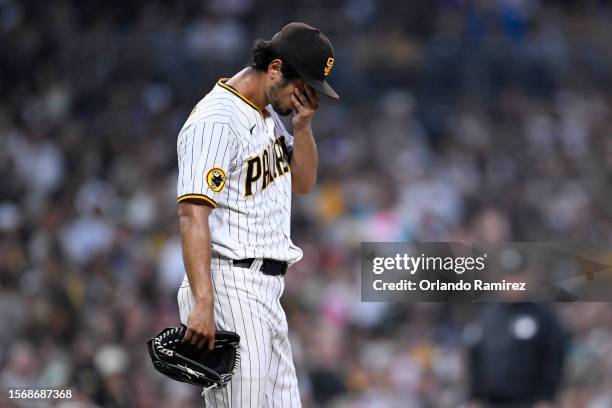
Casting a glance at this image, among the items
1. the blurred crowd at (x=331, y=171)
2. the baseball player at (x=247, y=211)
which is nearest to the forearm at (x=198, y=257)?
the baseball player at (x=247, y=211)

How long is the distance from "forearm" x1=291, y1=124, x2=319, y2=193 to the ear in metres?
0.28

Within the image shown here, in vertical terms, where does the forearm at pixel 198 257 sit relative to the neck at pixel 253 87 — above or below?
below

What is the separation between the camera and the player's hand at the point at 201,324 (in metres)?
3.54

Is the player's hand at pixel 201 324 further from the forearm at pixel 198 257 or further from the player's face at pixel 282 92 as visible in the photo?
the player's face at pixel 282 92

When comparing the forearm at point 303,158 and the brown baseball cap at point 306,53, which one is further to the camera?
the forearm at point 303,158

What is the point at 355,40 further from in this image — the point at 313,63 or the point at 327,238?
the point at 313,63

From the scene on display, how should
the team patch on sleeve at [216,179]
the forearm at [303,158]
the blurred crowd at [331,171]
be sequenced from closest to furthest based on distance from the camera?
the team patch on sleeve at [216,179] → the forearm at [303,158] → the blurred crowd at [331,171]

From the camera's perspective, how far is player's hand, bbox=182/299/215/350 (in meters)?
3.54

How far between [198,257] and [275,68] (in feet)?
2.58

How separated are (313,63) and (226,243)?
2.33 ft
